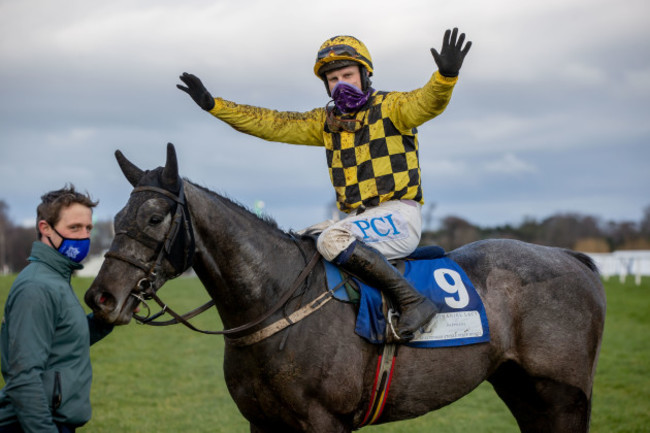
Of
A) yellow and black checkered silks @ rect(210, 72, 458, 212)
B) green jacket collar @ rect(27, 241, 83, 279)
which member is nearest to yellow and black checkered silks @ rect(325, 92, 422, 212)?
yellow and black checkered silks @ rect(210, 72, 458, 212)

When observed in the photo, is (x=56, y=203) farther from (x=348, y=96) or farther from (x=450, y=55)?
(x=450, y=55)

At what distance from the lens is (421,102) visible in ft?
12.0

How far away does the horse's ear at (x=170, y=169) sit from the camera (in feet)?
10.2

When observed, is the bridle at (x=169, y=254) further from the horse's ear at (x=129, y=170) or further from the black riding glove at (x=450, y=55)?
the black riding glove at (x=450, y=55)

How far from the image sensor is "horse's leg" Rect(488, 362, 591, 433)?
412cm

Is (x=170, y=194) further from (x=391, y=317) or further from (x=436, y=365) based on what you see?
(x=436, y=365)

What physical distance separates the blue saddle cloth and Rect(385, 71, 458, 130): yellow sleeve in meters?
0.95

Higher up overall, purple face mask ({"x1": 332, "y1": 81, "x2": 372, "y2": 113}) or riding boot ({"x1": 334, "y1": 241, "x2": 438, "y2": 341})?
purple face mask ({"x1": 332, "y1": 81, "x2": 372, "y2": 113})

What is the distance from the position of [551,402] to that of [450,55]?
248cm

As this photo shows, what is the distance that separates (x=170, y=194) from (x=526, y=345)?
2.61 meters

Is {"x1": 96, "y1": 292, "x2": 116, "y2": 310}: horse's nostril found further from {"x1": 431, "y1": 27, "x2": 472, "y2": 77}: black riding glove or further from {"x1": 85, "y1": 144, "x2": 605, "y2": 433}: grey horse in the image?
{"x1": 431, "y1": 27, "x2": 472, "y2": 77}: black riding glove

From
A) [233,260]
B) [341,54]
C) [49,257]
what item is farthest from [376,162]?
[49,257]

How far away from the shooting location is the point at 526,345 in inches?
162

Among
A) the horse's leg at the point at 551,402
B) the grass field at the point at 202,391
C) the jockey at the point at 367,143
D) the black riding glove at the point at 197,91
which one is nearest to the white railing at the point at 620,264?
the grass field at the point at 202,391
